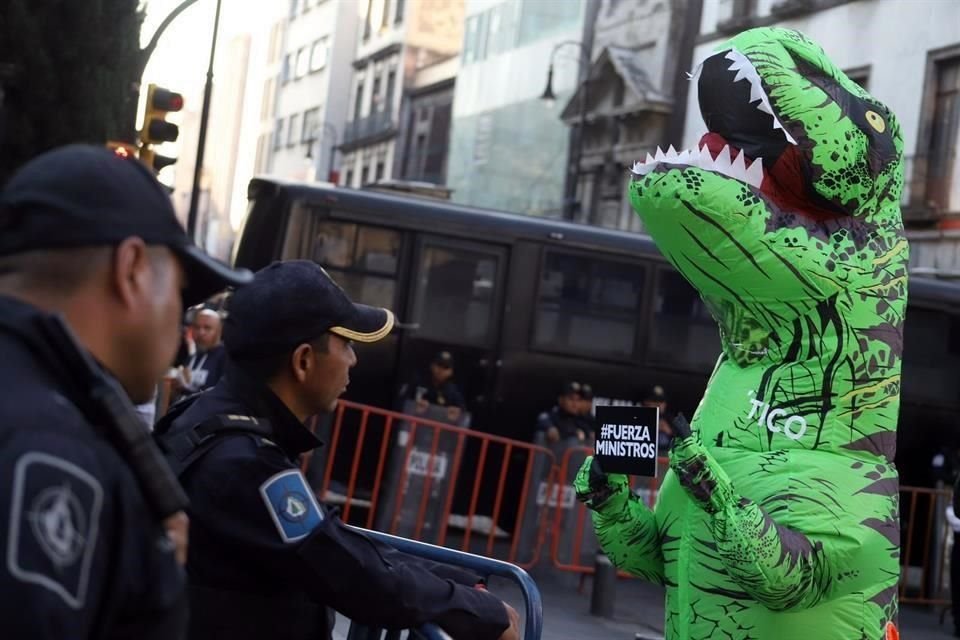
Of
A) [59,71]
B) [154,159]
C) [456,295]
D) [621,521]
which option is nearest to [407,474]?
[456,295]

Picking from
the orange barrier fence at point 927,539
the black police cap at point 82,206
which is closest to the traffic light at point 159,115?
the orange barrier fence at point 927,539

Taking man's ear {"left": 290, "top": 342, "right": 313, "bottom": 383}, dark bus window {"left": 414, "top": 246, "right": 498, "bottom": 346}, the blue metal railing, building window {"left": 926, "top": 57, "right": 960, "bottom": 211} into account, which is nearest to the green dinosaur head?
the blue metal railing

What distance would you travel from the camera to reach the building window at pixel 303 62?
68312mm

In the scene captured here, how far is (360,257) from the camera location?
13.5 metres

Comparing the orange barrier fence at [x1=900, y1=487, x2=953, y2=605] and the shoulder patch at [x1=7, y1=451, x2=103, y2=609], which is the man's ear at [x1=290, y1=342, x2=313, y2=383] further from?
the orange barrier fence at [x1=900, y1=487, x2=953, y2=605]

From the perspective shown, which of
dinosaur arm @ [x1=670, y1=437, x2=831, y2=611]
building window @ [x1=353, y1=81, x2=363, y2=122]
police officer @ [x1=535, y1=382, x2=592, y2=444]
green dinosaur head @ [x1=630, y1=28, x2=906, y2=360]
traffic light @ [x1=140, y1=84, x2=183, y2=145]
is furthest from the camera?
building window @ [x1=353, y1=81, x2=363, y2=122]

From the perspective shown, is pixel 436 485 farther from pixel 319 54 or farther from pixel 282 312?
pixel 319 54

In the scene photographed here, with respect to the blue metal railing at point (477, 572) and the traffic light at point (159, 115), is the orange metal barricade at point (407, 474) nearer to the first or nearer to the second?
the traffic light at point (159, 115)

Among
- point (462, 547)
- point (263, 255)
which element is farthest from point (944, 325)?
point (263, 255)

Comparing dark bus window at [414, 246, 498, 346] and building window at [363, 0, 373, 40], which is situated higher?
building window at [363, 0, 373, 40]

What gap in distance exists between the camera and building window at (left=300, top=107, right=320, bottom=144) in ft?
211

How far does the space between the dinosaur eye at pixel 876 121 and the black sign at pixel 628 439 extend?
968mm

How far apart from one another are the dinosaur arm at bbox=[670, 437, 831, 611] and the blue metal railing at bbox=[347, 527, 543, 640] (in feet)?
1.41

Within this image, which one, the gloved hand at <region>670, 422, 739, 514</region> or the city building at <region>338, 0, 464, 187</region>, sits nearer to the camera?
the gloved hand at <region>670, 422, 739, 514</region>
